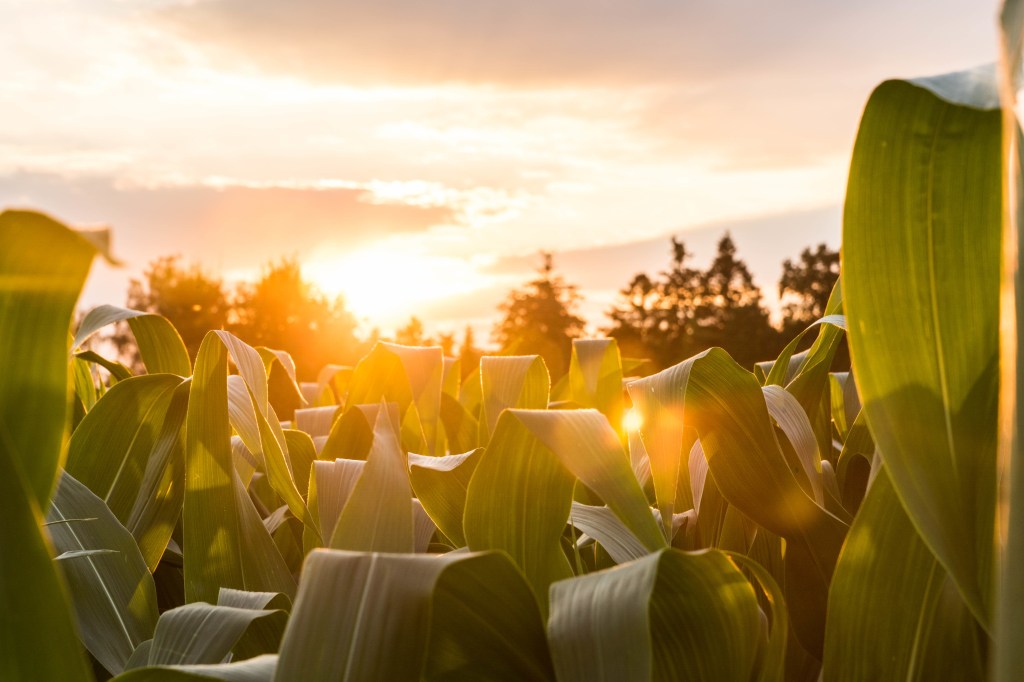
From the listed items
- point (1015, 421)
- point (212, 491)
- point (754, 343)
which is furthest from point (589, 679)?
point (754, 343)

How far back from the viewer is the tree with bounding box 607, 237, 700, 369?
148 feet

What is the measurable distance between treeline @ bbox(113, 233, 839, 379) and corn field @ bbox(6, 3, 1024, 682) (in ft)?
102

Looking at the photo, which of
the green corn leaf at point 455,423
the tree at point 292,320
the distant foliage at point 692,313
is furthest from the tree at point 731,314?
the green corn leaf at point 455,423

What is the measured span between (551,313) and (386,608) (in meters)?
51.3

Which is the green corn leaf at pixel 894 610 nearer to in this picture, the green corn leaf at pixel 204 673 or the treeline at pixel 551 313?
the green corn leaf at pixel 204 673

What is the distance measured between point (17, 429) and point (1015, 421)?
56 centimetres

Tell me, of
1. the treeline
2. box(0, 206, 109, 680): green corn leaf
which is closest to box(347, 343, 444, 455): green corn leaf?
box(0, 206, 109, 680): green corn leaf

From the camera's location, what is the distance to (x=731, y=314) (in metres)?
44.7

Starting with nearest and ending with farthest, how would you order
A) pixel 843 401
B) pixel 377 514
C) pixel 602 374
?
pixel 377 514 → pixel 843 401 → pixel 602 374

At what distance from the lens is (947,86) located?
0.36m

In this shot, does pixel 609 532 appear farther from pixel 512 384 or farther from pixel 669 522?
pixel 512 384

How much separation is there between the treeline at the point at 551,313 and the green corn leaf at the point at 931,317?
102 feet

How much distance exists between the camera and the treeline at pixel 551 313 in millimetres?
37906

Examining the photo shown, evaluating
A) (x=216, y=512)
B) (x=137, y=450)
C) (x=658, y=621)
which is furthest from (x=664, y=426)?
(x=137, y=450)
